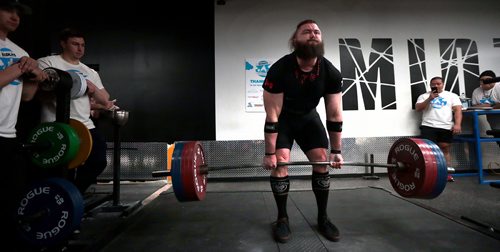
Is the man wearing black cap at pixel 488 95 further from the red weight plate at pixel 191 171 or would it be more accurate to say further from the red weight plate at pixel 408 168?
the red weight plate at pixel 191 171

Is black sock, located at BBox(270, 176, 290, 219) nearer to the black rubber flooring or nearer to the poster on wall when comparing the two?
the black rubber flooring

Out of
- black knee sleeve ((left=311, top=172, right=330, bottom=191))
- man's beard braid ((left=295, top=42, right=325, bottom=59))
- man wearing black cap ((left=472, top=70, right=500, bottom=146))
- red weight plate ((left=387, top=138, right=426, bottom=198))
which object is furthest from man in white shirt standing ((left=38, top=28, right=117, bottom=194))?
man wearing black cap ((left=472, top=70, right=500, bottom=146))

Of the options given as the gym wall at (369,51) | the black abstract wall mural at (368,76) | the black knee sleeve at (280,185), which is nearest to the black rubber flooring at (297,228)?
the black knee sleeve at (280,185)

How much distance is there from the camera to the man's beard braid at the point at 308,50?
1.26 meters

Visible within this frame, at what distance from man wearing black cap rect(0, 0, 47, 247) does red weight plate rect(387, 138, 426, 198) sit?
192cm

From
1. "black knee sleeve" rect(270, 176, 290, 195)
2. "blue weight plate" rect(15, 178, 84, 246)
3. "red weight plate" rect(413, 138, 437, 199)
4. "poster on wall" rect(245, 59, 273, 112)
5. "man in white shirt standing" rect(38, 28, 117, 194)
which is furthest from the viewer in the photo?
"poster on wall" rect(245, 59, 273, 112)

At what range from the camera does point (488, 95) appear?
114 inches

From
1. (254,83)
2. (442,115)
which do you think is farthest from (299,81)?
(442,115)

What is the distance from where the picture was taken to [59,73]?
1.16m

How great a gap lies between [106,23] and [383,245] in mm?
3552

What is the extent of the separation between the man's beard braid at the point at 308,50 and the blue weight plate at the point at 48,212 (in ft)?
4.20

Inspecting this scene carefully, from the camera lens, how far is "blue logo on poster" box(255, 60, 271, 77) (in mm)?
3049

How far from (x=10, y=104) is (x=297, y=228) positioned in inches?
63.5

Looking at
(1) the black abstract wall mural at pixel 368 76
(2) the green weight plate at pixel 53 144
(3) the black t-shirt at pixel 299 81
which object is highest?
(1) the black abstract wall mural at pixel 368 76
